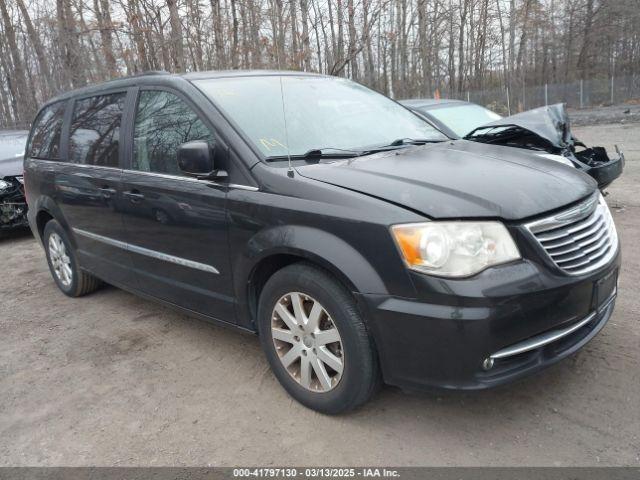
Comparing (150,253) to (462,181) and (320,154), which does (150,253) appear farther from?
(462,181)

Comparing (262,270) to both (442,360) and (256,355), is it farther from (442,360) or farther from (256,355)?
(442,360)

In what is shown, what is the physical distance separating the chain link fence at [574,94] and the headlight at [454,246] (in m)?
32.0

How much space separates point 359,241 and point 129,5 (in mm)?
12253

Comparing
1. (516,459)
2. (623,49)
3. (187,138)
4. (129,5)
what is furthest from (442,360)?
(623,49)

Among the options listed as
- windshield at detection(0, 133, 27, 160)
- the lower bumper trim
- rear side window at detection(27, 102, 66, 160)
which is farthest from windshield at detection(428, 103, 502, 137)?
windshield at detection(0, 133, 27, 160)

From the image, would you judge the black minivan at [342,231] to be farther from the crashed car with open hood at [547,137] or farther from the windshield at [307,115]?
the crashed car with open hood at [547,137]

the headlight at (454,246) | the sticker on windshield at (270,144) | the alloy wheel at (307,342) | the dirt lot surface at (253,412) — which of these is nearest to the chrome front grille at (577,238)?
the headlight at (454,246)

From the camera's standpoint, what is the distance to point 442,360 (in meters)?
2.25

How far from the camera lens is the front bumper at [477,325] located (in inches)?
85.7

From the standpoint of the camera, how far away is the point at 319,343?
8.68 ft

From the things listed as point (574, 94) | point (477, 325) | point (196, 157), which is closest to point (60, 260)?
point (196, 157)

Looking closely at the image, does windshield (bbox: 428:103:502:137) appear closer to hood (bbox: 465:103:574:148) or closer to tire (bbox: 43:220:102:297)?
hood (bbox: 465:103:574:148)

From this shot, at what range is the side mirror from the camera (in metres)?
2.80

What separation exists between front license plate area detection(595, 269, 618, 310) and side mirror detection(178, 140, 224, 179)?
2063 millimetres
